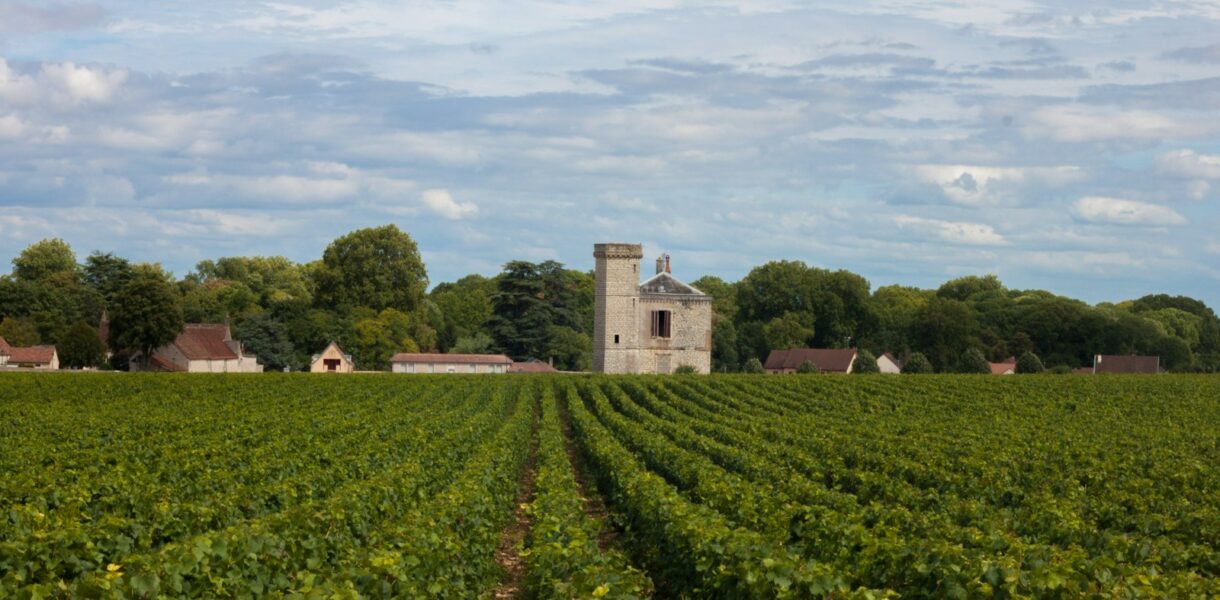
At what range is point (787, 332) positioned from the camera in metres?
102

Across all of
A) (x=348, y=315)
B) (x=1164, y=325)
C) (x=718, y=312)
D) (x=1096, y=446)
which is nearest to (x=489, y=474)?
(x=1096, y=446)

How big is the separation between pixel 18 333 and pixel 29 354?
9630 millimetres

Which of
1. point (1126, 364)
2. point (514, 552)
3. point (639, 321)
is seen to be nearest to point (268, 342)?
point (639, 321)

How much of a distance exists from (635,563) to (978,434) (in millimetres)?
16549

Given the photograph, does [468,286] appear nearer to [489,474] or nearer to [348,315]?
[348,315]

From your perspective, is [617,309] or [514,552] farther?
[617,309]

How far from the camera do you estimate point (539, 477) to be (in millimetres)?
20484

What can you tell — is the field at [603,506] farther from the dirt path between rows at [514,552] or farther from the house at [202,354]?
the house at [202,354]

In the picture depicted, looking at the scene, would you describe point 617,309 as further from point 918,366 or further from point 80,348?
point 80,348

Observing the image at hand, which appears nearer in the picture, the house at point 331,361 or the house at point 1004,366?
the house at point 331,361

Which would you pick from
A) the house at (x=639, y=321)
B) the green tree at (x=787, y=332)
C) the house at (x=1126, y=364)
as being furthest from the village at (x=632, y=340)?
the green tree at (x=787, y=332)

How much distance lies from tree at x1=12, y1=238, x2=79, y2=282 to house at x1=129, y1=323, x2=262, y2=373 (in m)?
28.0

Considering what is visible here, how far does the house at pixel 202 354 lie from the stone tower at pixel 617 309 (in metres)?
20.0

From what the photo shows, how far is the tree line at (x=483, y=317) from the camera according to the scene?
281ft
